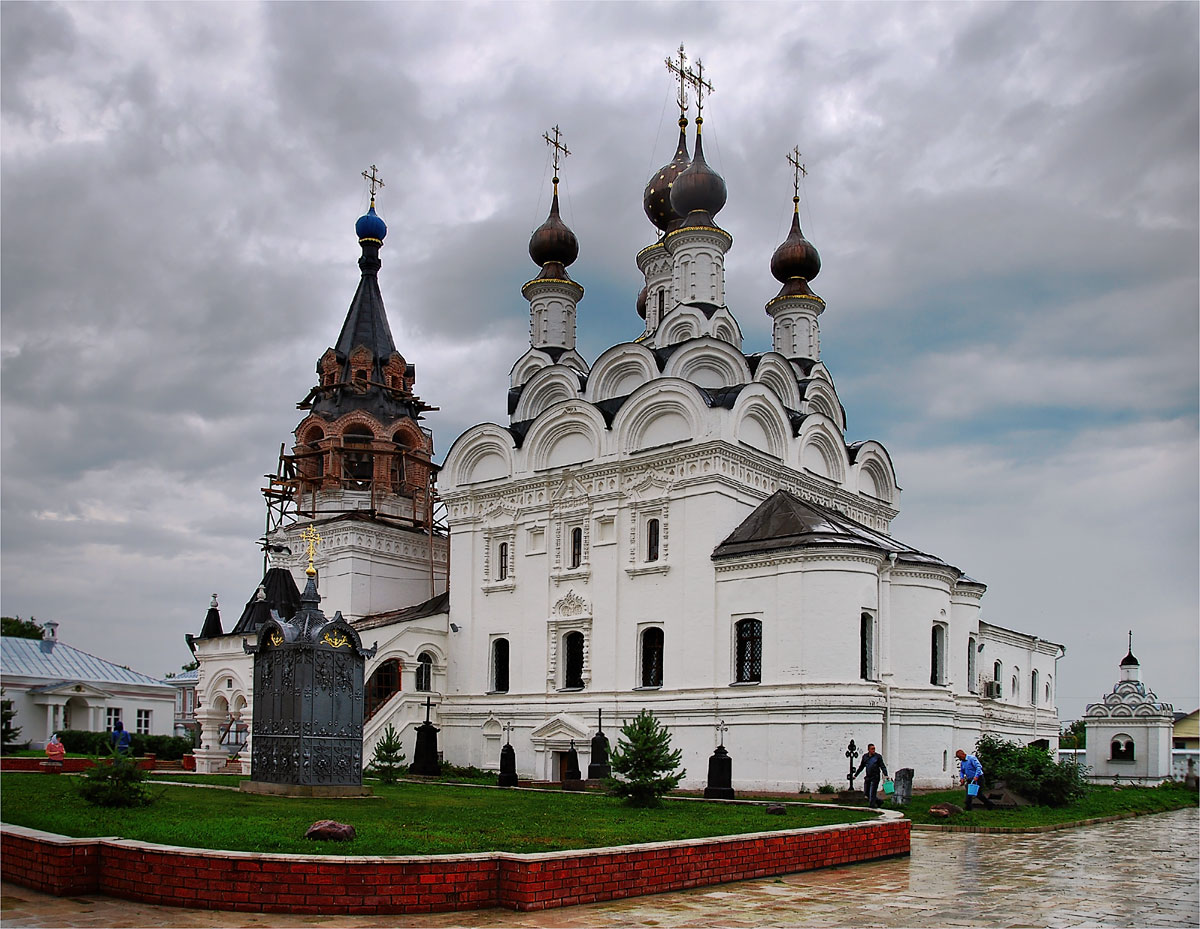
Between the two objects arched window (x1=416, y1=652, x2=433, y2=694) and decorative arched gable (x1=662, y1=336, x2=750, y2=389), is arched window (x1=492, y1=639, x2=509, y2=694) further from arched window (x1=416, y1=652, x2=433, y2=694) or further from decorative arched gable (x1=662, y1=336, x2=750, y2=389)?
decorative arched gable (x1=662, y1=336, x2=750, y2=389)

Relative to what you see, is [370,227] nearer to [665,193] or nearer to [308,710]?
[665,193]

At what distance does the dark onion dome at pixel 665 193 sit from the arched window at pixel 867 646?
45.2ft

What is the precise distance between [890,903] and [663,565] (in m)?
14.9

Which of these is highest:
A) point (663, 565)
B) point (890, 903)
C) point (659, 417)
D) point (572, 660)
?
point (659, 417)

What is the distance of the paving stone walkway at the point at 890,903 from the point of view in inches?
291

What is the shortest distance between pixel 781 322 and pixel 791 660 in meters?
12.3

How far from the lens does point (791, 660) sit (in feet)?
69.5

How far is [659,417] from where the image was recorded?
960 inches

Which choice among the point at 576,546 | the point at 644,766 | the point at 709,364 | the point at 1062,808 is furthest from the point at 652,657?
the point at 644,766

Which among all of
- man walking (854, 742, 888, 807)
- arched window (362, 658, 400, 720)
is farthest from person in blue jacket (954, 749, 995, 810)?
arched window (362, 658, 400, 720)

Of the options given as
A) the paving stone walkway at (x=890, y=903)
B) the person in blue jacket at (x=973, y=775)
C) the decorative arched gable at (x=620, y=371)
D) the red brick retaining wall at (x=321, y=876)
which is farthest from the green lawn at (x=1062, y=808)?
the decorative arched gable at (x=620, y=371)

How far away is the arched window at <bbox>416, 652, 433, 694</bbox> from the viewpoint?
1083 inches

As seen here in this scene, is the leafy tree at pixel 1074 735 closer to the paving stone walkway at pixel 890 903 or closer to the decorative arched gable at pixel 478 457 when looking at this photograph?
the decorative arched gable at pixel 478 457

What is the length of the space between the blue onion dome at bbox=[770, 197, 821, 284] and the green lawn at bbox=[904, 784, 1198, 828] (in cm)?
1459
